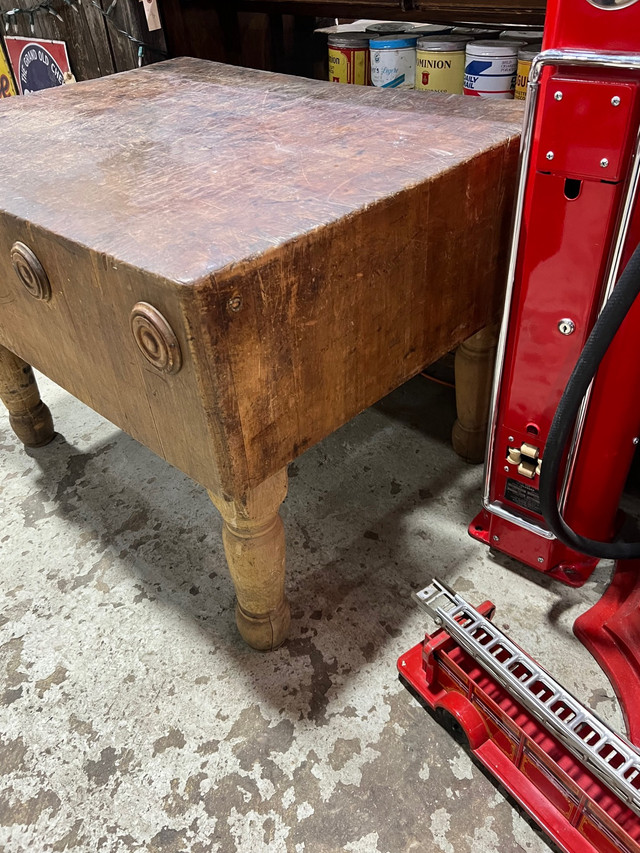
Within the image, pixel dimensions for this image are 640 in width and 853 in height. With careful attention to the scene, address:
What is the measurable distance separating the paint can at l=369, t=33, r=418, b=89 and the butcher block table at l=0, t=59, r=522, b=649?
0.22 meters

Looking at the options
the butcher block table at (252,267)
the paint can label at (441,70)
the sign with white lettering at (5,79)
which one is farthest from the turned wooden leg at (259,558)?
the sign with white lettering at (5,79)

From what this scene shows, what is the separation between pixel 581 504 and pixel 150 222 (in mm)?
779

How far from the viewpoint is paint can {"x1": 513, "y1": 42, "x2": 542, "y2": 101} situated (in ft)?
3.68

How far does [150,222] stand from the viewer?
0.77 metres

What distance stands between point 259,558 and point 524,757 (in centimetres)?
43

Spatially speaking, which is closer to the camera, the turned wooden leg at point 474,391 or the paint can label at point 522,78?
the paint can label at point 522,78

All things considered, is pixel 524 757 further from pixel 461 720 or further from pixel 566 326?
pixel 566 326

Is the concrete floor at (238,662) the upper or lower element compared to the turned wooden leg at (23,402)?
lower

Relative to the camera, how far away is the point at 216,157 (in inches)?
37.0

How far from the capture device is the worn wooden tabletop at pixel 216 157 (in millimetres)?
739

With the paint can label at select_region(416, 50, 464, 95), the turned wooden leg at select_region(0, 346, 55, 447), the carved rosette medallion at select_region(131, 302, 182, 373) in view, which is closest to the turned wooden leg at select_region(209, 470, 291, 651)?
the carved rosette medallion at select_region(131, 302, 182, 373)

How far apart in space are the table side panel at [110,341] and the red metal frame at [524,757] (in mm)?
439

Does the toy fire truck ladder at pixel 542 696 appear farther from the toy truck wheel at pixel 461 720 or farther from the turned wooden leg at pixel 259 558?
the turned wooden leg at pixel 259 558

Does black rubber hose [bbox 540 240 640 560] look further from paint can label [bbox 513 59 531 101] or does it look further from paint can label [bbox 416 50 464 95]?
paint can label [bbox 416 50 464 95]
